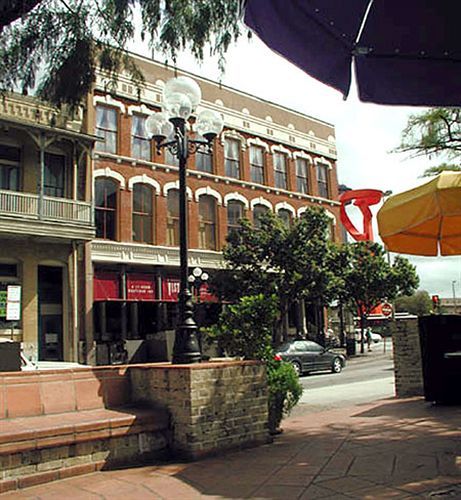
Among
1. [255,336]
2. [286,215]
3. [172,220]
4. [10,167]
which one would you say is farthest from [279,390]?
[286,215]

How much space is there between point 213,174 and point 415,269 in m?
16.0

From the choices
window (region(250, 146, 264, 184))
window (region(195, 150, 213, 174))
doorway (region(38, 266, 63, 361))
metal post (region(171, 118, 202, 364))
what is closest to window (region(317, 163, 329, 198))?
window (region(250, 146, 264, 184))

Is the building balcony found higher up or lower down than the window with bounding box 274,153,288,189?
lower down

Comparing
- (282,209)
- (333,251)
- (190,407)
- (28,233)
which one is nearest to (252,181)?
(282,209)

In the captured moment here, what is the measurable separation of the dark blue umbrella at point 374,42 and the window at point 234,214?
2517cm

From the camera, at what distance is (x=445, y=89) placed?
5613 millimetres

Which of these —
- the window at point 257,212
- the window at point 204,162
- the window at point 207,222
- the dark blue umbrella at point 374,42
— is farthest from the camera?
the window at point 257,212

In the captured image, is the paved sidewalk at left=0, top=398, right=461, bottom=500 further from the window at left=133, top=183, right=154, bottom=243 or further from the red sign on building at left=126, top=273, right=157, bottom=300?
the window at left=133, top=183, right=154, bottom=243

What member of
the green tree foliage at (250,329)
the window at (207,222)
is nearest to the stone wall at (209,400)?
the green tree foliage at (250,329)

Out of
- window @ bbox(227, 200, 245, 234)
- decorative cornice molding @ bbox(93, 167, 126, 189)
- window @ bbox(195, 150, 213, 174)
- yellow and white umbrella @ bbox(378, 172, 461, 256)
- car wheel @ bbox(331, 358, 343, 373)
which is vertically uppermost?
window @ bbox(195, 150, 213, 174)

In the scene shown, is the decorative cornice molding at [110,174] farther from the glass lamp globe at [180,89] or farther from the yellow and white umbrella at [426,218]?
the yellow and white umbrella at [426,218]

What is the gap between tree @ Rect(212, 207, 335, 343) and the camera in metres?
27.0

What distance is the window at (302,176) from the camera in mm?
35469

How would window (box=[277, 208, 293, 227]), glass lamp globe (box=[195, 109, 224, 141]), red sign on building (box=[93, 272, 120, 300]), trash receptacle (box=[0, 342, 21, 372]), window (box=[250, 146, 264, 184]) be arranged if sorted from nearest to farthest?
trash receptacle (box=[0, 342, 21, 372]) < glass lamp globe (box=[195, 109, 224, 141]) < red sign on building (box=[93, 272, 120, 300]) < window (box=[250, 146, 264, 184]) < window (box=[277, 208, 293, 227])
